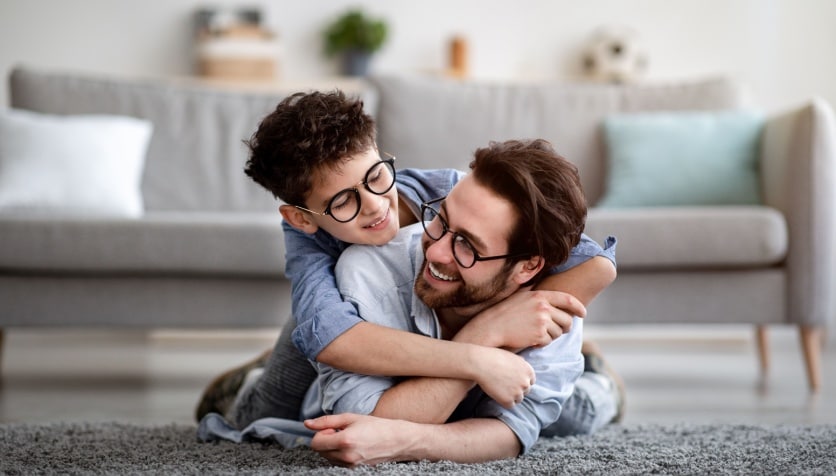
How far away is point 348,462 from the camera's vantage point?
4.49ft

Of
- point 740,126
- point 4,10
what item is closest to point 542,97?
point 740,126

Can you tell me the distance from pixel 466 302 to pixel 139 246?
4.68ft

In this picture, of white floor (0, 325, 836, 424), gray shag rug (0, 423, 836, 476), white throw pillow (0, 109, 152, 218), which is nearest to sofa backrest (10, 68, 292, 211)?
white throw pillow (0, 109, 152, 218)

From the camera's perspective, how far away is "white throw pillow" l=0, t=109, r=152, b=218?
2.92 metres

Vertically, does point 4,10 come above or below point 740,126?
above

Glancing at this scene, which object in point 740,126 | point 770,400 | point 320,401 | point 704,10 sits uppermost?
point 704,10

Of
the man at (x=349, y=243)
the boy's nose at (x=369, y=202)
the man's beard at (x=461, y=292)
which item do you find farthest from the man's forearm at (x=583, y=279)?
Result: the boy's nose at (x=369, y=202)

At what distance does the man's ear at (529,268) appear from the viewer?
56.1 inches

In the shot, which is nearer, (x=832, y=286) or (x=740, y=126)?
(x=832, y=286)

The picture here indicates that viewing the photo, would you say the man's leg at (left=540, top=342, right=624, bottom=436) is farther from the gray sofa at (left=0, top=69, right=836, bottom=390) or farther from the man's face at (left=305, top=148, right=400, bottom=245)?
the gray sofa at (left=0, top=69, right=836, bottom=390)

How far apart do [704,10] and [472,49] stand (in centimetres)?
130

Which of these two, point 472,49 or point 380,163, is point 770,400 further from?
point 472,49

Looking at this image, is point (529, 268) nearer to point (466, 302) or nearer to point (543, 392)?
point (466, 302)

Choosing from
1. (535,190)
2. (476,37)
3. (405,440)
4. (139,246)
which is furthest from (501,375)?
(476,37)
